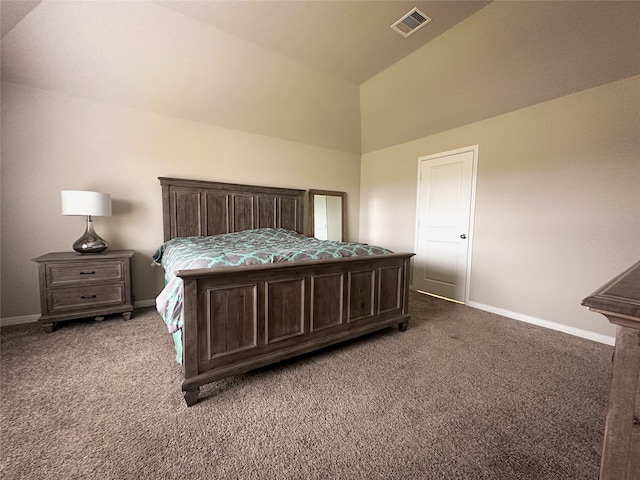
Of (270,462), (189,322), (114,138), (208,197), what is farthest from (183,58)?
(270,462)

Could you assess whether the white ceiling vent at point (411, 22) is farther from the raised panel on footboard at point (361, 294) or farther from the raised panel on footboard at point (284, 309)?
the raised panel on footboard at point (284, 309)

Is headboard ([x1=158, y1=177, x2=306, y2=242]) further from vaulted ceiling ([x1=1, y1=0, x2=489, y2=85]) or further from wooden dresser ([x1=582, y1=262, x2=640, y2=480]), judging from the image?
wooden dresser ([x1=582, y1=262, x2=640, y2=480])

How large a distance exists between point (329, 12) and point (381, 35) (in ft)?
2.05

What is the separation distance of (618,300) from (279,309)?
5.26 feet

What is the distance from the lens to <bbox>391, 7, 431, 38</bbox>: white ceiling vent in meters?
2.33

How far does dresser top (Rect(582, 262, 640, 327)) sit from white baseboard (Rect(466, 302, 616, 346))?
7.53 ft

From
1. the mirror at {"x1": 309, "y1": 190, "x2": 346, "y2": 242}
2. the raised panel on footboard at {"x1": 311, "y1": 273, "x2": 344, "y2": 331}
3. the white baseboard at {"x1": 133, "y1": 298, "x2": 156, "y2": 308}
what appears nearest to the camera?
the raised panel on footboard at {"x1": 311, "y1": 273, "x2": 344, "y2": 331}

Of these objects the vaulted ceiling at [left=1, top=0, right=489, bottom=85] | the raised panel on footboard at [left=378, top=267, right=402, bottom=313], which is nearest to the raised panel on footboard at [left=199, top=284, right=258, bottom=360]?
the raised panel on footboard at [left=378, top=267, right=402, bottom=313]

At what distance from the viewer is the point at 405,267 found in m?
2.44

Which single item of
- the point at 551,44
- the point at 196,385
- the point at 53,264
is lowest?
the point at 196,385

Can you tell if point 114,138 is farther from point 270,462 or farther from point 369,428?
point 369,428

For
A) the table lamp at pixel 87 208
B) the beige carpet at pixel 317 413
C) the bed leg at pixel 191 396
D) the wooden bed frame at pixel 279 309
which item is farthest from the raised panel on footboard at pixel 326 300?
the table lamp at pixel 87 208

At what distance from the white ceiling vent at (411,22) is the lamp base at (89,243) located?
3686 millimetres

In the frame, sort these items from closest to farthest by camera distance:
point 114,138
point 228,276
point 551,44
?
→ point 228,276 < point 551,44 < point 114,138
